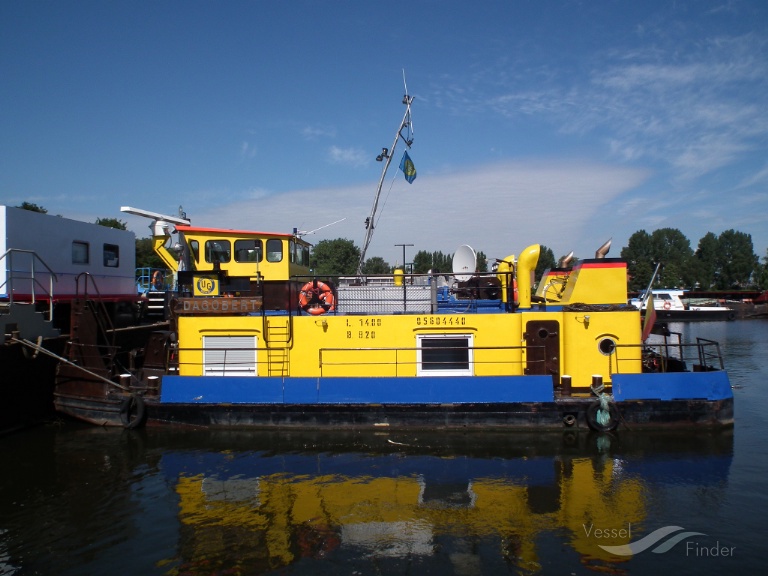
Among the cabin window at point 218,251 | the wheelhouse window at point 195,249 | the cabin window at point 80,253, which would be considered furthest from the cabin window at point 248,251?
the cabin window at point 80,253

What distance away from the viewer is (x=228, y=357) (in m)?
11.6

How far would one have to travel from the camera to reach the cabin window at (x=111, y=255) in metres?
17.7

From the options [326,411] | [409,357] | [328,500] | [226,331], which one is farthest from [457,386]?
[226,331]

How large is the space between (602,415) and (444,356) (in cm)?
340

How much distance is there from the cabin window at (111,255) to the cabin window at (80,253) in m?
0.96

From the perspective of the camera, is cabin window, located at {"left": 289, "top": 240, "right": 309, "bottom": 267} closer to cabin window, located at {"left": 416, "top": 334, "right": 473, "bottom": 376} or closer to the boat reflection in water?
Result: cabin window, located at {"left": 416, "top": 334, "right": 473, "bottom": 376}

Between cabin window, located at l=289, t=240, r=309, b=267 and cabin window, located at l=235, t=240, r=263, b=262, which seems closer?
cabin window, located at l=235, t=240, r=263, b=262

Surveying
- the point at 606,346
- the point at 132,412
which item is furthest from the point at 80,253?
the point at 606,346

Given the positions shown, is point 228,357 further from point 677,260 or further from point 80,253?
point 677,260

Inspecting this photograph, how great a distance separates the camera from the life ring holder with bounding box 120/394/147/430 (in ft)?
36.9

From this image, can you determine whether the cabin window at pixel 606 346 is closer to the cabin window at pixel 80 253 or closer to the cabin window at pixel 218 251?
→ the cabin window at pixel 218 251

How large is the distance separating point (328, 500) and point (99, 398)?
22.8 ft

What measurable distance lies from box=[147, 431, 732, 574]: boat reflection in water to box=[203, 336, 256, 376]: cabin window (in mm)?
1498

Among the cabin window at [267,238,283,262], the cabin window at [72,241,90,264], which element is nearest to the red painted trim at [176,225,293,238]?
the cabin window at [267,238,283,262]
